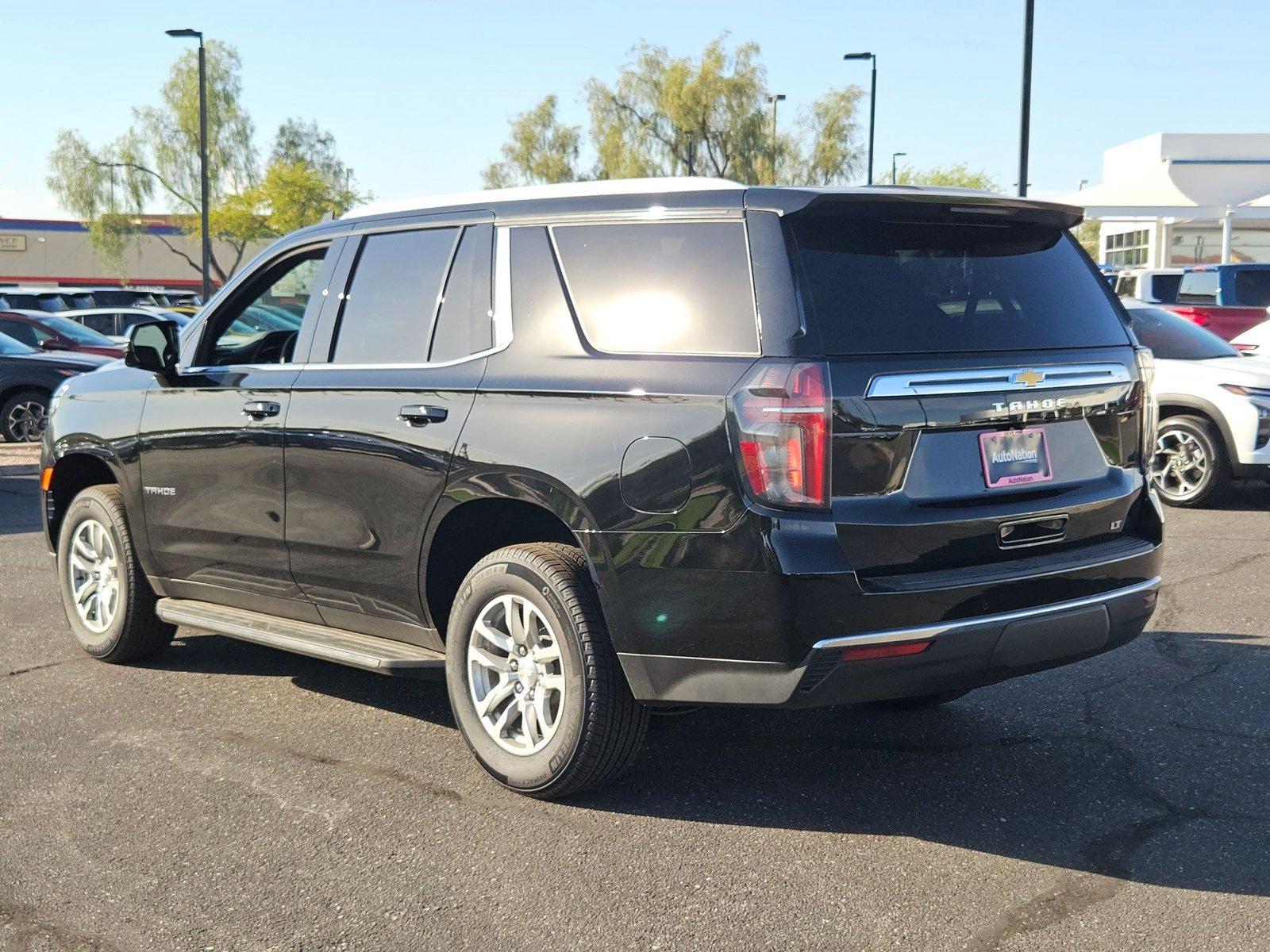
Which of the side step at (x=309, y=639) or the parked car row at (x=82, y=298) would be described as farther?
the parked car row at (x=82, y=298)

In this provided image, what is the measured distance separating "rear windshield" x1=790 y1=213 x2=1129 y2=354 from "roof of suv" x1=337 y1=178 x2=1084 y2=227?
7 centimetres

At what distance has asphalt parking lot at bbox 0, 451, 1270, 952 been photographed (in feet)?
11.5

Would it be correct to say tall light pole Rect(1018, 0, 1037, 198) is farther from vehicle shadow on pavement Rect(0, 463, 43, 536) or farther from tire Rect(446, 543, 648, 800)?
tire Rect(446, 543, 648, 800)

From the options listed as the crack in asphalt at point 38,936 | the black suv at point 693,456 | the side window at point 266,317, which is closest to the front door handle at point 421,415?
the black suv at point 693,456

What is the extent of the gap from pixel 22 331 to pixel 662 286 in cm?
1535

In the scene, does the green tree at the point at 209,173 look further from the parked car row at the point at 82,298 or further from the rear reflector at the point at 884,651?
the rear reflector at the point at 884,651

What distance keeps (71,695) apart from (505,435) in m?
2.52

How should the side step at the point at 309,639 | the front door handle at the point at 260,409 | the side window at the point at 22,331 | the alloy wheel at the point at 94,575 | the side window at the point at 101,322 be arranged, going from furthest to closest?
the side window at the point at 101,322 < the side window at the point at 22,331 < the alloy wheel at the point at 94,575 < the front door handle at the point at 260,409 < the side step at the point at 309,639

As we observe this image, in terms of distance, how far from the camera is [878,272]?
4.07 m

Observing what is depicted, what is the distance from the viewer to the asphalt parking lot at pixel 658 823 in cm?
352

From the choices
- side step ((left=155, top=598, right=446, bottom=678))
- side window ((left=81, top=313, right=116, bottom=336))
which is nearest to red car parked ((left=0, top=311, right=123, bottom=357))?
side window ((left=81, top=313, right=116, bottom=336))

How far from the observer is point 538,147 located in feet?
214

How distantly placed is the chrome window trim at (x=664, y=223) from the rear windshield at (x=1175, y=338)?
790cm

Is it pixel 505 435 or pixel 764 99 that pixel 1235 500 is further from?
pixel 764 99
